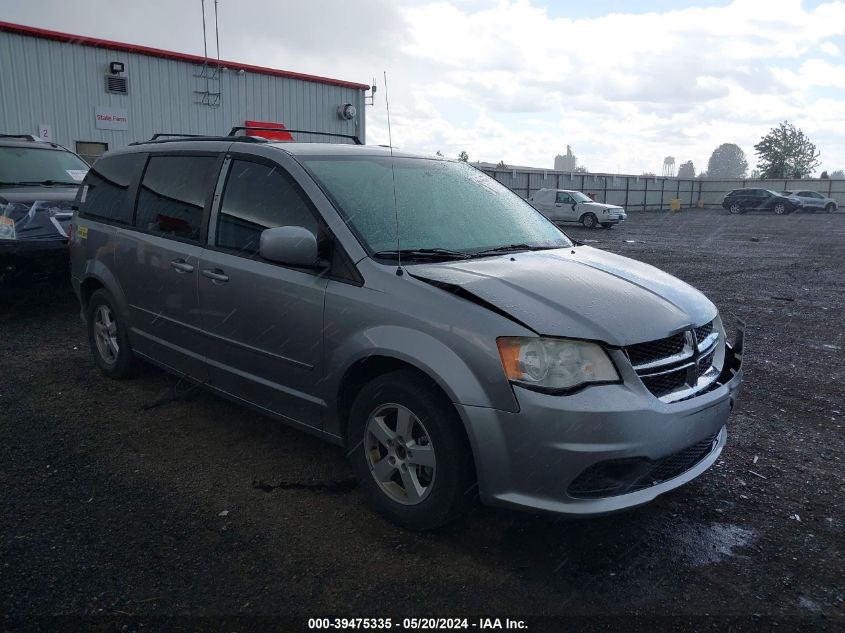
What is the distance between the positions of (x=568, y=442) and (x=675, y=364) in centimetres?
68

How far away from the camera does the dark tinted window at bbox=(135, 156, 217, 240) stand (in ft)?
13.9

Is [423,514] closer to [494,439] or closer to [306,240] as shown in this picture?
[494,439]

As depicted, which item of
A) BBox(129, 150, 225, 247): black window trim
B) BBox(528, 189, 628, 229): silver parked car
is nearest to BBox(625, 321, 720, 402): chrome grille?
BBox(129, 150, 225, 247): black window trim

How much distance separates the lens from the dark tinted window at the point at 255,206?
3627mm

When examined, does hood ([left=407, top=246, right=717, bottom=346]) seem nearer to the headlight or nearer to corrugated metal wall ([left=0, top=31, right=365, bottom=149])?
the headlight

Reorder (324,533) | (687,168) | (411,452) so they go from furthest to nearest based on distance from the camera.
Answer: (687,168) < (324,533) < (411,452)

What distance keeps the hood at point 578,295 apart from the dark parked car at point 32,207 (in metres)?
5.66

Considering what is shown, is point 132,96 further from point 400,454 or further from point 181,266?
point 400,454

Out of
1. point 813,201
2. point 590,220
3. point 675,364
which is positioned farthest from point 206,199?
point 813,201

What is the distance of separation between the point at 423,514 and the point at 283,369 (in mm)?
1105

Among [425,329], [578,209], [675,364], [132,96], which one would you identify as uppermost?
[132,96]

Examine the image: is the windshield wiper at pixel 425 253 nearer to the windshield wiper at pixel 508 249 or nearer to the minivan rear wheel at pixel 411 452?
the windshield wiper at pixel 508 249

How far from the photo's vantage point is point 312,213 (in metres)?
3.52

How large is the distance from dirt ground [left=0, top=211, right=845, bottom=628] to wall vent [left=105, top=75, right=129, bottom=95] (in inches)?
574
